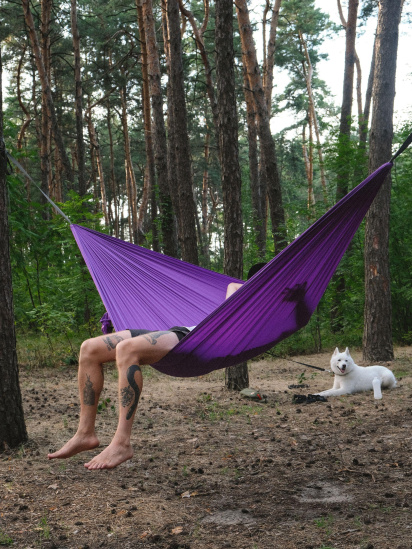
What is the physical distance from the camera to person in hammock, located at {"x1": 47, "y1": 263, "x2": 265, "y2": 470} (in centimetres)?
187

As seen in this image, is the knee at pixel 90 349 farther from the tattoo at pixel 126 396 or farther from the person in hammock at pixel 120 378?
the tattoo at pixel 126 396

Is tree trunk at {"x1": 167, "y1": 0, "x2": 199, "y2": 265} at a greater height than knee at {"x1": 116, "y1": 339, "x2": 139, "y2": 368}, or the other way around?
tree trunk at {"x1": 167, "y1": 0, "x2": 199, "y2": 265}

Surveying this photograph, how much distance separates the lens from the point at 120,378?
1.91 m

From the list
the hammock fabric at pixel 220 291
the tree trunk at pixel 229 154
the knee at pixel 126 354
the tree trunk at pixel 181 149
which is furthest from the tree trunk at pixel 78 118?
the knee at pixel 126 354

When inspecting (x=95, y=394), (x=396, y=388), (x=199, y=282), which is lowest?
(x=396, y=388)

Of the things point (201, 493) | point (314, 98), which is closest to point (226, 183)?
point (201, 493)

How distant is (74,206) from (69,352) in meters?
1.73

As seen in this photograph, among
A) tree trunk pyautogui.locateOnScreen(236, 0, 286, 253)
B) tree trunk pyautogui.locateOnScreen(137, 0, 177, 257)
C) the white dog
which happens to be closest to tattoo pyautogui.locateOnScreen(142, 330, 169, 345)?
the white dog

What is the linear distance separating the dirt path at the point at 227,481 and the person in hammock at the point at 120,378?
0.28m

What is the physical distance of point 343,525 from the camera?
1840 millimetres

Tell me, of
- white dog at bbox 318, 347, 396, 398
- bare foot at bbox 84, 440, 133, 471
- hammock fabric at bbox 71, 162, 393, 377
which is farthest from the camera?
white dog at bbox 318, 347, 396, 398

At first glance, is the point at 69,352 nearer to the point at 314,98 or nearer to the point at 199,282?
the point at 199,282

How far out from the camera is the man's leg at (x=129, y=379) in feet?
6.06

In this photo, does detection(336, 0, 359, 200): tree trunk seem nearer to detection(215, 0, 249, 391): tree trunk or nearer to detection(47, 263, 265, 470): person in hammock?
detection(215, 0, 249, 391): tree trunk
